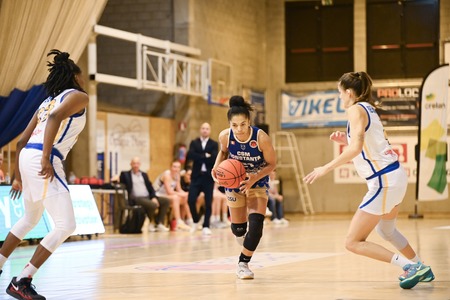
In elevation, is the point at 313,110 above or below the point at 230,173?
above

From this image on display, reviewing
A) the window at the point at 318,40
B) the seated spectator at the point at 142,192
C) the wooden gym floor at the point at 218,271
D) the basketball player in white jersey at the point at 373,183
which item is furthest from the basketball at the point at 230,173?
the window at the point at 318,40

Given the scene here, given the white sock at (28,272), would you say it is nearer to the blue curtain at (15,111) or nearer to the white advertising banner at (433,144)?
the blue curtain at (15,111)

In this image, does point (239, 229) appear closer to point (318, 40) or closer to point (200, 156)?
point (200, 156)

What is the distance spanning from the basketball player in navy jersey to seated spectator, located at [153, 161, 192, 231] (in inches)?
363

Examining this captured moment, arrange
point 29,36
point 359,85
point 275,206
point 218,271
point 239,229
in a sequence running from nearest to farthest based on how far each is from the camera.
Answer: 1. point 359,85
2. point 239,229
3. point 218,271
4. point 29,36
5. point 275,206

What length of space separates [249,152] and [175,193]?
9778 millimetres

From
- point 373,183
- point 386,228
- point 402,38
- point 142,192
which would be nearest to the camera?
point 373,183

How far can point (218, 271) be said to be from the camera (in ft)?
27.9

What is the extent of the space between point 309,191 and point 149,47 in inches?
284

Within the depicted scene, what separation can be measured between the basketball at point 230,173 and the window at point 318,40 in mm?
18584

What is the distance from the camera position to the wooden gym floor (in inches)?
263

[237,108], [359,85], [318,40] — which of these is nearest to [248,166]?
[237,108]

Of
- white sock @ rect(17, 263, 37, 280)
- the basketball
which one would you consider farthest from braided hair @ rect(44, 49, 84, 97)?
the basketball

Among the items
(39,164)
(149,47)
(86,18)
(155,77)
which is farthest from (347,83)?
(149,47)
